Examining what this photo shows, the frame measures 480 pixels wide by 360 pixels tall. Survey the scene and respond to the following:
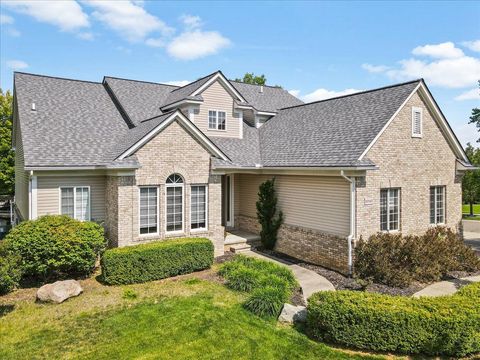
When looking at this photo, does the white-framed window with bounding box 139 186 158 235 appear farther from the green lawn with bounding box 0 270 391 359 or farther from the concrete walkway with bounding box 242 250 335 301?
the concrete walkway with bounding box 242 250 335 301


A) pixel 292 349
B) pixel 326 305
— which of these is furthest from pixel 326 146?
pixel 292 349

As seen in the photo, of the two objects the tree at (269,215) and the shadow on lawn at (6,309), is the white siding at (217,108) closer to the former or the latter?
the tree at (269,215)

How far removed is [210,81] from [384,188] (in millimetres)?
10968

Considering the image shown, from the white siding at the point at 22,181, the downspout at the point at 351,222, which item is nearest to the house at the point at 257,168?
the downspout at the point at 351,222

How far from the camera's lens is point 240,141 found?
68.7 ft

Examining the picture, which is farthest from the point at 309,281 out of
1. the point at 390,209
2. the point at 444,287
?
the point at 390,209

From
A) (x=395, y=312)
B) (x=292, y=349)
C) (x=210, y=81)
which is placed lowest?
(x=292, y=349)

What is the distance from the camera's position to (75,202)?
605 inches

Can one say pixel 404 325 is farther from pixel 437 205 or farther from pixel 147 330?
pixel 437 205

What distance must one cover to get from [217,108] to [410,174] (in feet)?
35.3

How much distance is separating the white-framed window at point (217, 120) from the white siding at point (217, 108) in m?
0.18

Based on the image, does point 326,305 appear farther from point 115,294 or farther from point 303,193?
point 303,193

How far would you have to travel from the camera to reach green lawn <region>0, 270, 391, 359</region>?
26.0 ft

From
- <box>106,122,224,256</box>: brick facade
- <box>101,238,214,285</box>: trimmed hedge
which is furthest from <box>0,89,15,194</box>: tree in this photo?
<box>101,238,214,285</box>: trimmed hedge
